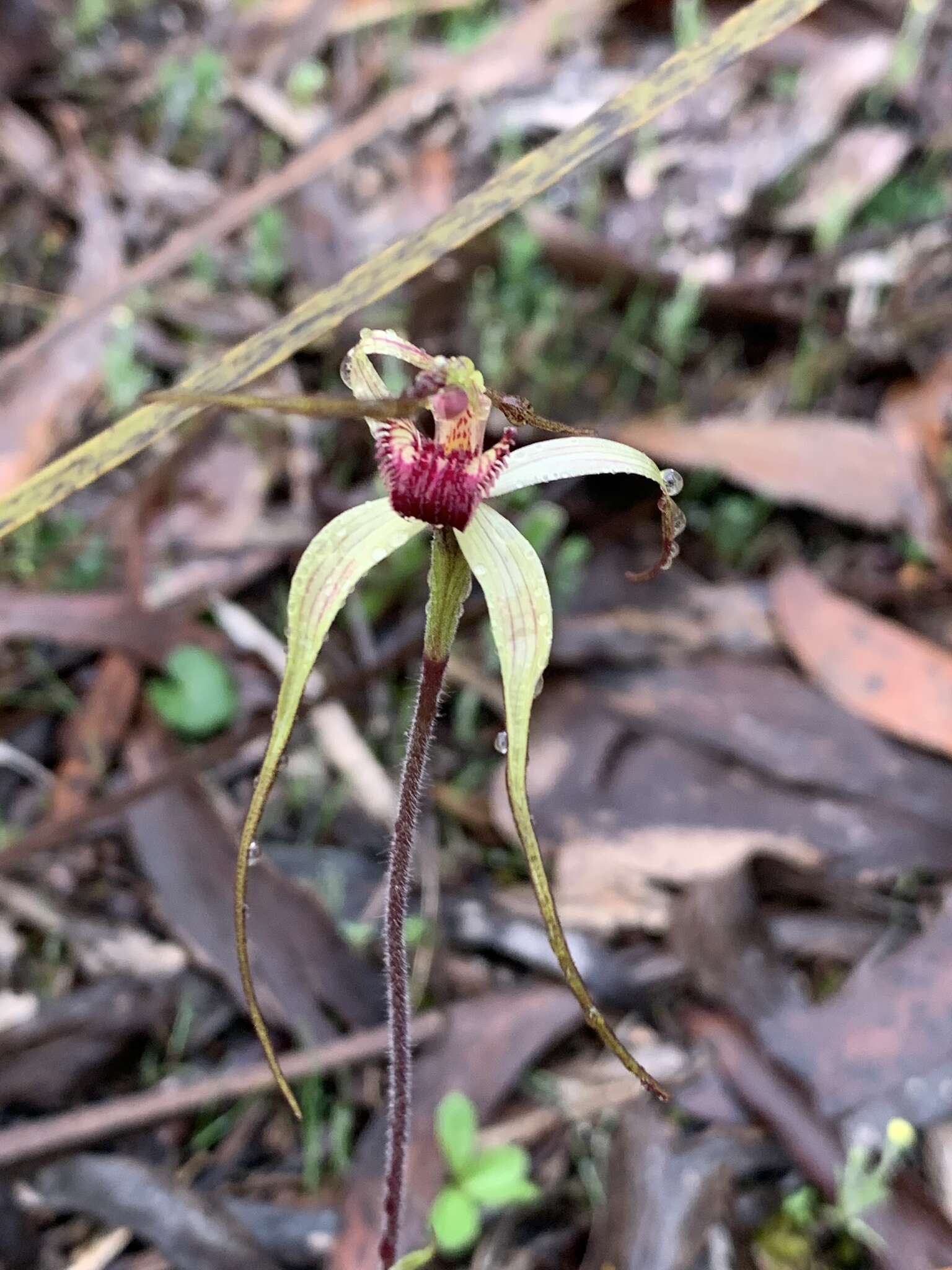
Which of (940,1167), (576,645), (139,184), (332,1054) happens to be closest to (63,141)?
(139,184)

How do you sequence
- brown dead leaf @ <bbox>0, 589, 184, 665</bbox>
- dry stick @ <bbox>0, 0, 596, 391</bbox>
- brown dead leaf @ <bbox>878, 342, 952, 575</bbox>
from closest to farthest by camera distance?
brown dead leaf @ <bbox>0, 589, 184, 665</bbox> → brown dead leaf @ <bbox>878, 342, 952, 575</bbox> → dry stick @ <bbox>0, 0, 596, 391</bbox>

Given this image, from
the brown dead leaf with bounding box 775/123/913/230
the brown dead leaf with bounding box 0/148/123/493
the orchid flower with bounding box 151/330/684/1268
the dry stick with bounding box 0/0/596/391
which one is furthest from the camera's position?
the brown dead leaf with bounding box 775/123/913/230

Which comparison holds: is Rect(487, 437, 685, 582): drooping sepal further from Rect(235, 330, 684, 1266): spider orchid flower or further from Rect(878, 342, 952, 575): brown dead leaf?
A: Rect(878, 342, 952, 575): brown dead leaf

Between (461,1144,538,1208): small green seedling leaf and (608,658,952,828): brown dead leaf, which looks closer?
(461,1144,538,1208): small green seedling leaf

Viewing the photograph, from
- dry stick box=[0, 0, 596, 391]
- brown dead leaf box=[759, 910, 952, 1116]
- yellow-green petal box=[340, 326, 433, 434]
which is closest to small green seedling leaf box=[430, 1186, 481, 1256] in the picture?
brown dead leaf box=[759, 910, 952, 1116]

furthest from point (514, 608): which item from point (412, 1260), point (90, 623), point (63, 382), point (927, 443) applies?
point (63, 382)

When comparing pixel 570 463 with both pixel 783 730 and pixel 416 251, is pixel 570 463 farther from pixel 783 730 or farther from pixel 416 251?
pixel 783 730

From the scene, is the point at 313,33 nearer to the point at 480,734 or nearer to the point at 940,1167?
the point at 480,734
